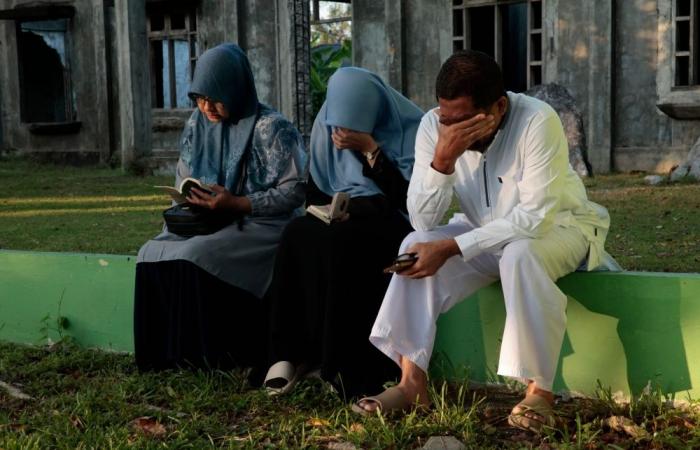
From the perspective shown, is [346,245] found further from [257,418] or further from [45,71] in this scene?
[45,71]

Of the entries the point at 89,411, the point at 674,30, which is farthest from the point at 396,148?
the point at 674,30

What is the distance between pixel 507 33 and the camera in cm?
1551

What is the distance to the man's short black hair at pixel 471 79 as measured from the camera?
3.45 m

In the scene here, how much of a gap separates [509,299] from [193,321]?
148 cm

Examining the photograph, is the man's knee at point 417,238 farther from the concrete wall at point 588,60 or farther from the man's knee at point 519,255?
the concrete wall at point 588,60

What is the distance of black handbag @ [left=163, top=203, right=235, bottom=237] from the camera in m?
4.36

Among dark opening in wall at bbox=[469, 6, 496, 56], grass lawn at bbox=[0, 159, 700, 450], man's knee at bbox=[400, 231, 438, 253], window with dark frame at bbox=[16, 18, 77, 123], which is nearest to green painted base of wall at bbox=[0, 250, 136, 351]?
grass lawn at bbox=[0, 159, 700, 450]

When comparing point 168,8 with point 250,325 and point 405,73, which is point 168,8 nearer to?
point 405,73

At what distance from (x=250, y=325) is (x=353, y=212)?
67cm

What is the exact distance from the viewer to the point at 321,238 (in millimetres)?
3896

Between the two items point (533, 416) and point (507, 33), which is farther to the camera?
point (507, 33)

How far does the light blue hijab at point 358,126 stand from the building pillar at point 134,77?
10339 mm

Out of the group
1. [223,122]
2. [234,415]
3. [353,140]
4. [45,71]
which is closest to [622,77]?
[223,122]

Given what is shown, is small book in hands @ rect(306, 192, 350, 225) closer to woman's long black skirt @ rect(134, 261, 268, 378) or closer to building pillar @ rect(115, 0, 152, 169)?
woman's long black skirt @ rect(134, 261, 268, 378)
